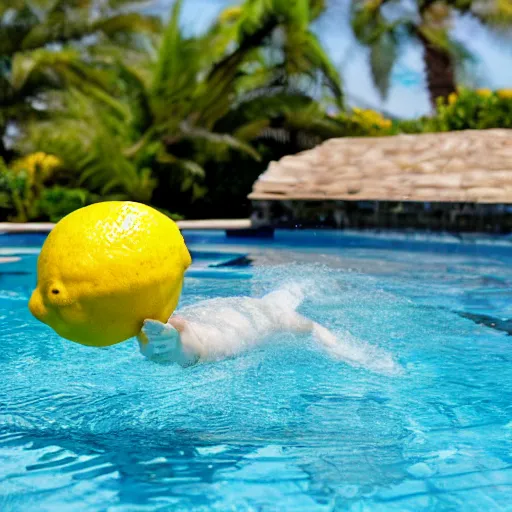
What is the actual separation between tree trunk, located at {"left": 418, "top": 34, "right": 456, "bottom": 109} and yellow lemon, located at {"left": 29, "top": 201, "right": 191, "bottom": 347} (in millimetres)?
20211

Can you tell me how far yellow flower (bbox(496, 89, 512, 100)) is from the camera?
1434 cm

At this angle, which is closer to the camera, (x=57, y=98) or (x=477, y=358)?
(x=477, y=358)

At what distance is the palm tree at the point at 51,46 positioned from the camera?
1548 centimetres

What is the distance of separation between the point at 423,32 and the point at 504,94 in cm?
705

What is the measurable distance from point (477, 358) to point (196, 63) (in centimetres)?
1091

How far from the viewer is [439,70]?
21.4 meters

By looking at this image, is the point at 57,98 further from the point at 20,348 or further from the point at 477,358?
the point at 477,358

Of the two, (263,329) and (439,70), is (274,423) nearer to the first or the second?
(263,329)

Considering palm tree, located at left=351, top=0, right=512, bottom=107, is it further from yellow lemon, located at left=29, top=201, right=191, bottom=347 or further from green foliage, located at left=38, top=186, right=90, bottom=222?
yellow lemon, located at left=29, top=201, right=191, bottom=347

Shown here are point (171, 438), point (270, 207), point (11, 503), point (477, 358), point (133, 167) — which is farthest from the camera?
point (133, 167)

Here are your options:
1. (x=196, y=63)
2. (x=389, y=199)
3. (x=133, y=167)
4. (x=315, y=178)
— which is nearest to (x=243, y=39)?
(x=196, y=63)

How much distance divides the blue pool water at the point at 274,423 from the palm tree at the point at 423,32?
1689 cm

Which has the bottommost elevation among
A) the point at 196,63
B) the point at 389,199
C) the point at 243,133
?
the point at 389,199

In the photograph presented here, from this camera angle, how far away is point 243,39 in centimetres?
1377
